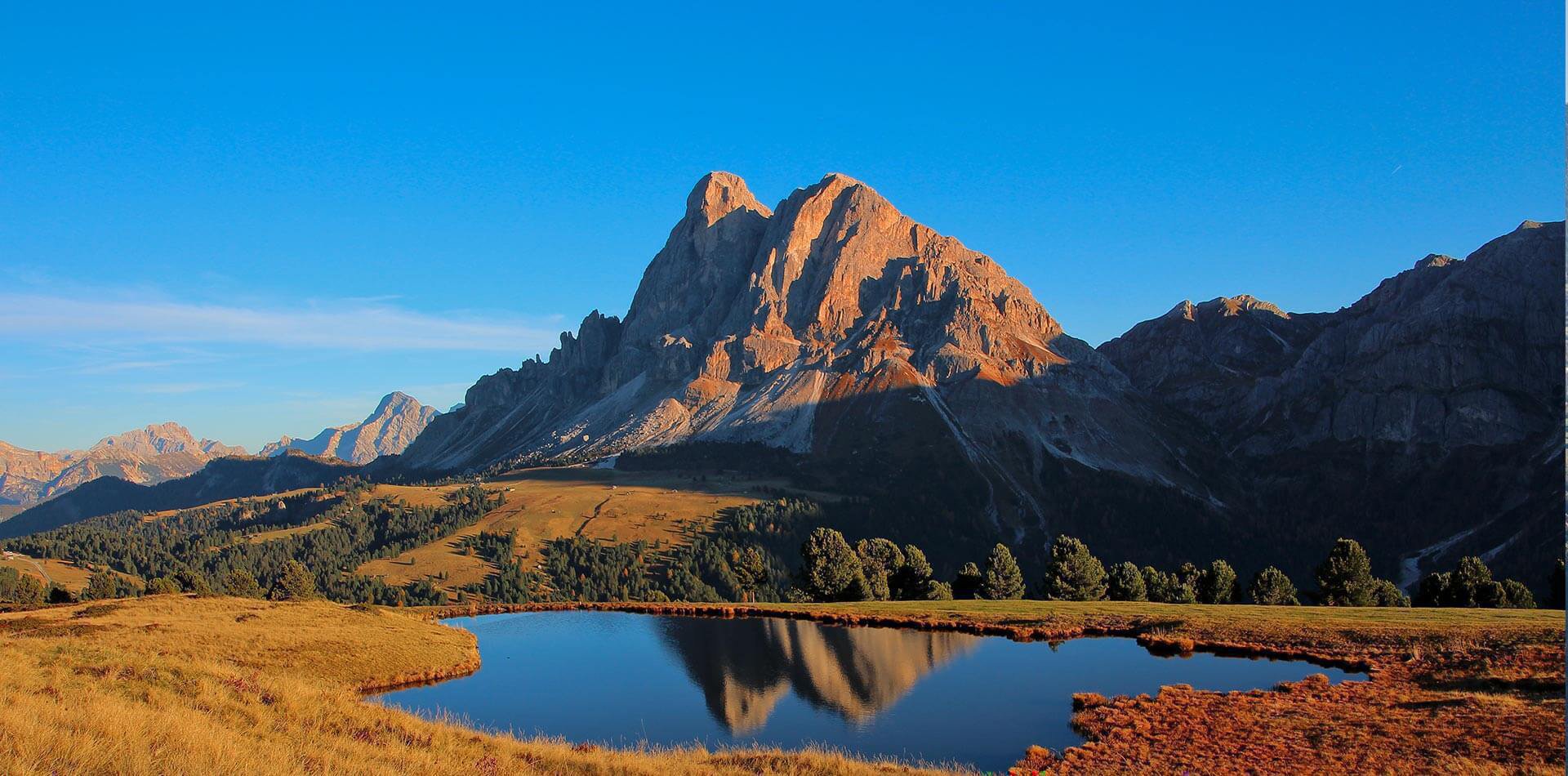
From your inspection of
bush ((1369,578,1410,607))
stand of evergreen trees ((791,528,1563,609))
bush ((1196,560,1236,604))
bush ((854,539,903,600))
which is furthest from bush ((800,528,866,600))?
bush ((1369,578,1410,607))

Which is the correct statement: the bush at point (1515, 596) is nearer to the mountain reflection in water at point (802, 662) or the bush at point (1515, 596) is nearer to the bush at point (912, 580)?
the bush at point (912, 580)

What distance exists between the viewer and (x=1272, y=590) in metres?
91.6

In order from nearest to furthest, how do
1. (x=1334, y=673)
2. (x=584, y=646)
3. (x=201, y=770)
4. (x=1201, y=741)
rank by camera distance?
1. (x=201, y=770)
2. (x=1201, y=741)
3. (x=1334, y=673)
4. (x=584, y=646)

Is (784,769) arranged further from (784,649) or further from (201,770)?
(784,649)

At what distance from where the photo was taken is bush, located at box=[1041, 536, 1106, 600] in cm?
9456

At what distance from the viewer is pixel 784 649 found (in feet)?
203

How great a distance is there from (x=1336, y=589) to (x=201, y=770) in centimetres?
9293

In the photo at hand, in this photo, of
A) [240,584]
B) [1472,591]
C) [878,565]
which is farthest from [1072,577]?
[240,584]

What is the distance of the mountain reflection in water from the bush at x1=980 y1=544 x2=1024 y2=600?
96.5 feet

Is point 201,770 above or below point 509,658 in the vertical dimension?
above

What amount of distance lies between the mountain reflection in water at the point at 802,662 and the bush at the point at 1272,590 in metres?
44.4

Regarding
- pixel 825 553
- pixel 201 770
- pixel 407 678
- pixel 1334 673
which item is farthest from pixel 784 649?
pixel 201 770

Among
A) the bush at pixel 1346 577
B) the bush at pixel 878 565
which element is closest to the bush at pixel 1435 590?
the bush at pixel 1346 577

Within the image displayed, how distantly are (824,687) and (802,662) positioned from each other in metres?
7.66
